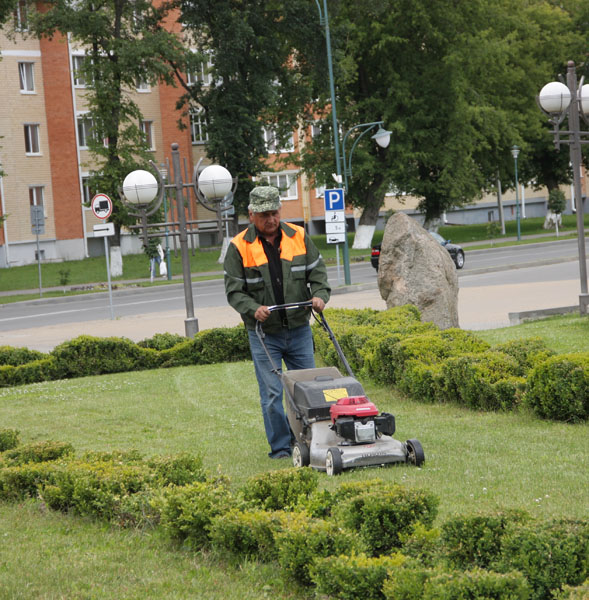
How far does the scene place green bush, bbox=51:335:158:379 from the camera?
44.8 ft

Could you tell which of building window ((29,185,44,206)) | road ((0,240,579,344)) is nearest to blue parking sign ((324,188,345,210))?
road ((0,240,579,344))

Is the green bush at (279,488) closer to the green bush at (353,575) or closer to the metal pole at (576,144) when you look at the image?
the green bush at (353,575)

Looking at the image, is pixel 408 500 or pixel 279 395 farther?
pixel 279 395

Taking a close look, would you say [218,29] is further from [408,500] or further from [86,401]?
[408,500]

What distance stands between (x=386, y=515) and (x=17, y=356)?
10.3 metres

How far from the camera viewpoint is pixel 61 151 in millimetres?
53156

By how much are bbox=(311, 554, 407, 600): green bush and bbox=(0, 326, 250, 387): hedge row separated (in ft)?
33.7

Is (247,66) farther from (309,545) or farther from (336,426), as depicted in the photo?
(309,545)

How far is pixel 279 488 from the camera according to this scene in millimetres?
5027

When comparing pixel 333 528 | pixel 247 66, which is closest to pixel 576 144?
pixel 333 528

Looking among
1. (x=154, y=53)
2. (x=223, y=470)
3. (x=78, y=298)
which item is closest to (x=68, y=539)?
(x=223, y=470)

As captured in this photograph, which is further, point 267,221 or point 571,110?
point 571,110

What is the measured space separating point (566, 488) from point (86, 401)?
21.9ft

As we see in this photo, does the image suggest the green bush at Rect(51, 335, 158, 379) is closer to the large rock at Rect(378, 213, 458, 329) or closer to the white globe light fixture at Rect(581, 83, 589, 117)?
the large rock at Rect(378, 213, 458, 329)
